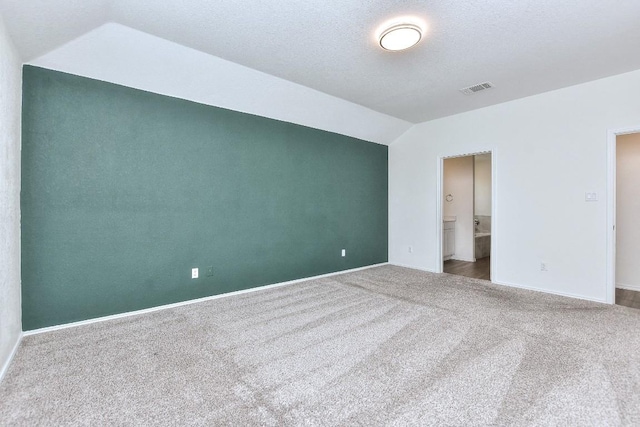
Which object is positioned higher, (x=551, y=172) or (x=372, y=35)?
(x=372, y=35)

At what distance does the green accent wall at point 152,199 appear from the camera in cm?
256

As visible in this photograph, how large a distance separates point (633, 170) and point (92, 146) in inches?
263

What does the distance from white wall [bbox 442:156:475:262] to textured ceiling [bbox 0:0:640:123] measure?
2.70 meters

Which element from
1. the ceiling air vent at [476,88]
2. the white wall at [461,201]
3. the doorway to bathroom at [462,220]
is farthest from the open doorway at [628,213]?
the white wall at [461,201]

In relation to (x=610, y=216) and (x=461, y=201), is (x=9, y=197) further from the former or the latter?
(x=461, y=201)

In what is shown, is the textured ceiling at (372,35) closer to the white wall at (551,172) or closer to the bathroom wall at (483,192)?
the white wall at (551,172)

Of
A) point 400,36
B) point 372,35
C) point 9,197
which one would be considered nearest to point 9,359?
point 9,197

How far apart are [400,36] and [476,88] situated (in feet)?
5.99

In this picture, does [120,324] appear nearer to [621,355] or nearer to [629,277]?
Answer: [621,355]

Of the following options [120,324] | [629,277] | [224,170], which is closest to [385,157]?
[224,170]

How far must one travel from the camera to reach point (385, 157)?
5.67 m

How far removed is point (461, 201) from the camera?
6223 mm

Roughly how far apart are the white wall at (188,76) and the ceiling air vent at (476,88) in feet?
4.51

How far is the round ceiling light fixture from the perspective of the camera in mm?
2320
